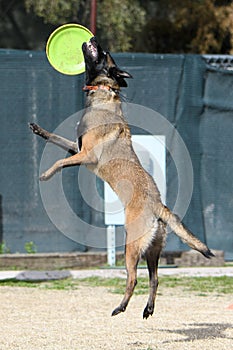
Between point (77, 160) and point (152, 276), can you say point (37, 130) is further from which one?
point (152, 276)

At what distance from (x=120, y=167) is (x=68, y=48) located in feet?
7.76

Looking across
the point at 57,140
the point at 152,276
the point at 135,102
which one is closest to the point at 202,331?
the point at 152,276

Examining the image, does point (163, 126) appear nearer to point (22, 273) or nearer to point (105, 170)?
point (22, 273)

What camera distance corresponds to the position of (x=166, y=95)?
38.0 feet

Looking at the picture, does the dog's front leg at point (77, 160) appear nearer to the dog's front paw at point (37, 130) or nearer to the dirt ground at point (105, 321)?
the dog's front paw at point (37, 130)

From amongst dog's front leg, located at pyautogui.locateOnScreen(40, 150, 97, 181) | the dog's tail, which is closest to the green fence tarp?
dog's front leg, located at pyautogui.locateOnScreen(40, 150, 97, 181)

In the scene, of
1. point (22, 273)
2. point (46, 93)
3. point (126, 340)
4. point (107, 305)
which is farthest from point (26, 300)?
point (46, 93)

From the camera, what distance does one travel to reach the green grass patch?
31.0 feet

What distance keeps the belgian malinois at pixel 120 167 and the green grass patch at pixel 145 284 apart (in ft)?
9.01

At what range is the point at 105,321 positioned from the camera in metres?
7.44

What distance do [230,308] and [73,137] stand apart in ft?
12.6

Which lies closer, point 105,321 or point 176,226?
point 176,226

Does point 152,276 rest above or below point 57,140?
below

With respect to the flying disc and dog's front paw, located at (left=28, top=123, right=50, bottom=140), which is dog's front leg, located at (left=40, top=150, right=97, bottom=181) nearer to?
dog's front paw, located at (left=28, top=123, right=50, bottom=140)
